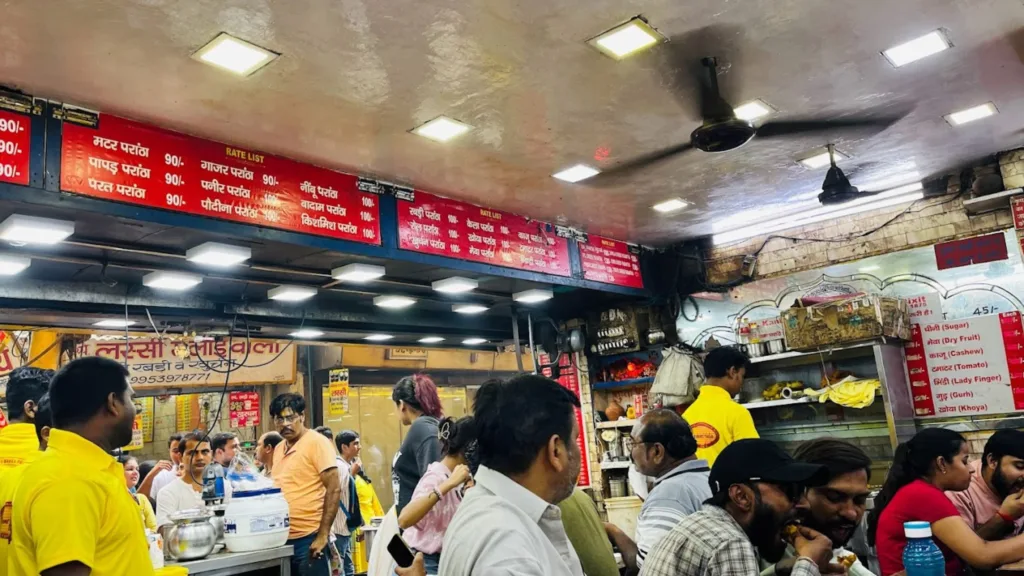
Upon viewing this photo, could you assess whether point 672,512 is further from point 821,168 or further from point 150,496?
point 150,496

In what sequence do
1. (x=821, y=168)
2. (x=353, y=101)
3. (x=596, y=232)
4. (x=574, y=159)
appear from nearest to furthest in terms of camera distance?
(x=353, y=101) → (x=574, y=159) → (x=821, y=168) → (x=596, y=232)

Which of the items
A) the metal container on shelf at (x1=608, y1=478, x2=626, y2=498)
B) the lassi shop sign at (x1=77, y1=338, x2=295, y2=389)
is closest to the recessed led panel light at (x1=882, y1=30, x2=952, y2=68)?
the metal container on shelf at (x1=608, y1=478, x2=626, y2=498)

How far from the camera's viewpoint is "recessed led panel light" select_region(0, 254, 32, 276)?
445cm

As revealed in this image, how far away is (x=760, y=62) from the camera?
391 centimetres

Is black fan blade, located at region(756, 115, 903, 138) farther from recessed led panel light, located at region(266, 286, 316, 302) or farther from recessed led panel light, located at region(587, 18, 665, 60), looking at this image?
recessed led panel light, located at region(266, 286, 316, 302)

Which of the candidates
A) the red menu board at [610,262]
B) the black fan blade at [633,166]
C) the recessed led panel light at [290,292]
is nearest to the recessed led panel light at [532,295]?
the red menu board at [610,262]

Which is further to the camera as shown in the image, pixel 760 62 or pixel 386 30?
pixel 760 62

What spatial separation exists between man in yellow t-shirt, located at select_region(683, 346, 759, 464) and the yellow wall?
6663 millimetres

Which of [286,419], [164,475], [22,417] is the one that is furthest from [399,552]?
[164,475]

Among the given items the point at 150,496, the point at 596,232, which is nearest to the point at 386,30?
the point at 596,232

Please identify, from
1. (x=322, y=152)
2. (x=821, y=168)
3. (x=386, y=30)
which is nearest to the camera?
(x=386, y=30)

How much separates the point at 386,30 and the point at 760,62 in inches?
79.0

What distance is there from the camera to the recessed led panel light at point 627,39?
135 inches

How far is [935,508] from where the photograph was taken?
3.11 m
